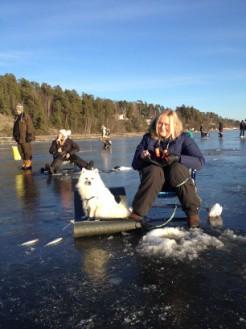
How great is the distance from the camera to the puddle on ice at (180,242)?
4.29m

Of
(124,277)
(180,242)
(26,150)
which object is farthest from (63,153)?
(124,277)

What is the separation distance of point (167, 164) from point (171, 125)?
1.65 ft

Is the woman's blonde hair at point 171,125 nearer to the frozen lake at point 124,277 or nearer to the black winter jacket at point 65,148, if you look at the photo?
the frozen lake at point 124,277

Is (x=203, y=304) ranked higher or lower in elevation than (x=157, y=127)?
lower

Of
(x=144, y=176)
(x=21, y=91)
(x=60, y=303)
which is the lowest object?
(x=60, y=303)

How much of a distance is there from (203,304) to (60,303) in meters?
1.04

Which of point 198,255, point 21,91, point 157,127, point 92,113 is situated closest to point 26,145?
point 157,127

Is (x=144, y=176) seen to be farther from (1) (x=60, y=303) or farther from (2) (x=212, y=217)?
(1) (x=60, y=303)

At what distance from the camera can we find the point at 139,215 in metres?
5.27

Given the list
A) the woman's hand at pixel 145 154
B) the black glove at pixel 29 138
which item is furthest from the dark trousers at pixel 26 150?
the woman's hand at pixel 145 154

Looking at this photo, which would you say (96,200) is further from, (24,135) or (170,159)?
(24,135)

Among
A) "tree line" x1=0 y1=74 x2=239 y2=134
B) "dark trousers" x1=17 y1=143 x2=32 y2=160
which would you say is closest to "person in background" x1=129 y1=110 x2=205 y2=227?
"dark trousers" x1=17 y1=143 x2=32 y2=160

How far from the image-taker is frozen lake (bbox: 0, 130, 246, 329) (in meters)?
2.98

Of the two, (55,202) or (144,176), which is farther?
(55,202)
